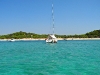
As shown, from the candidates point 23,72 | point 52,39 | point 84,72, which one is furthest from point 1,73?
point 52,39

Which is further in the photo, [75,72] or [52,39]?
[52,39]

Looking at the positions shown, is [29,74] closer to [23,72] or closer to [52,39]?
[23,72]

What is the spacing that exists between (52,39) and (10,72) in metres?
67.5

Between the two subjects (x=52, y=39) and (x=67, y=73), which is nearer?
(x=67, y=73)

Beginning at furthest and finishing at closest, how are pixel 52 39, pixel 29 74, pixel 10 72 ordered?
pixel 52 39 → pixel 10 72 → pixel 29 74

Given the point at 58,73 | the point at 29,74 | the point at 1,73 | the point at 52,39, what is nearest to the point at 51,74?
the point at 58,73

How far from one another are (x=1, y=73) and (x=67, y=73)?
18.2ft

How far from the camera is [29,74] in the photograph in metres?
15.9

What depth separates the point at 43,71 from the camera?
669 inches

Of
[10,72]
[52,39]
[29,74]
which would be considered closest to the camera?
[29,74]

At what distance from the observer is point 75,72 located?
1653 cm

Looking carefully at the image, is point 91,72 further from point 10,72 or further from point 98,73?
point 10,72

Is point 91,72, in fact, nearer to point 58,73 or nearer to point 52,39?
Result: point 58,73

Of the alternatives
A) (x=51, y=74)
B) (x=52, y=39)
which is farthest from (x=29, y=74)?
(x=52, y=39)
